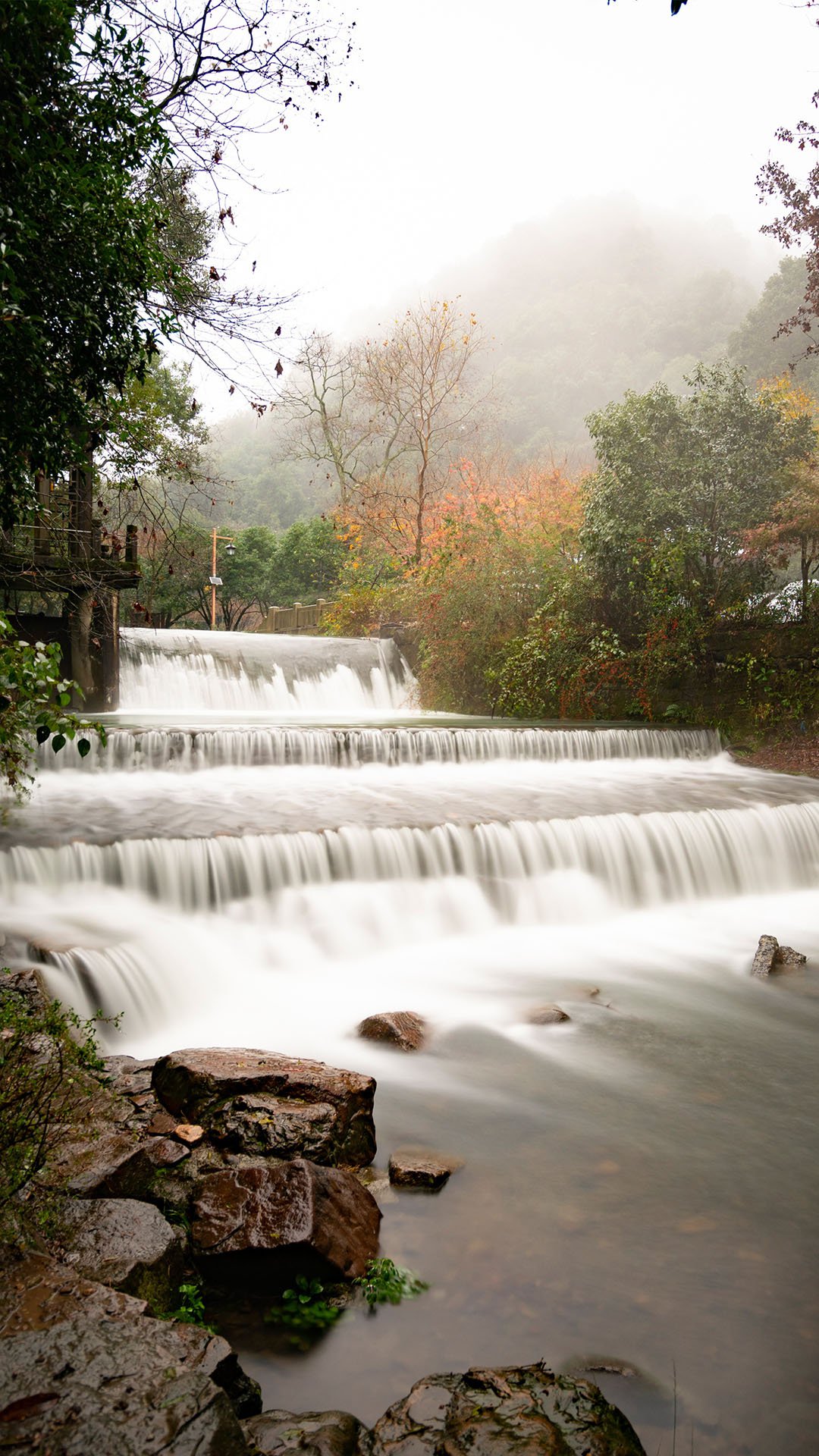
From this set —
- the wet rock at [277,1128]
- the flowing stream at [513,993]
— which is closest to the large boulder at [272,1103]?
the wet rock at [277,1128]

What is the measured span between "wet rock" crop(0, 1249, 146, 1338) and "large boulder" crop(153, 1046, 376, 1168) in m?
0.98

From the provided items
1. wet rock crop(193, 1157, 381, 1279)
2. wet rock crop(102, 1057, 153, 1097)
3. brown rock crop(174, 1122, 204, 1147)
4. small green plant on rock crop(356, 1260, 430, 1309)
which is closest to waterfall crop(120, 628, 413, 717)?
wet rock crop(102, 1057, 153, 1097)

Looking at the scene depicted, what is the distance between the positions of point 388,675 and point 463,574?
11.7 feet

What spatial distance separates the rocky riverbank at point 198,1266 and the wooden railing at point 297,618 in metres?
25.3

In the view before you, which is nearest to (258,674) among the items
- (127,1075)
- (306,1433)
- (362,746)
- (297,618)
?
(362,746)

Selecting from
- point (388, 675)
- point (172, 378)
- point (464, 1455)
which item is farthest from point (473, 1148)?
point (172, 378)

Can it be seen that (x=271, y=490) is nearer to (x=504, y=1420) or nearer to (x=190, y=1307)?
(x=190, y=1307)

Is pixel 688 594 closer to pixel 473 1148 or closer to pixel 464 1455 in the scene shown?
pixel 473 1148

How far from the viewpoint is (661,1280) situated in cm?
303

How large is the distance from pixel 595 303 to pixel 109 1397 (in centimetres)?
8580

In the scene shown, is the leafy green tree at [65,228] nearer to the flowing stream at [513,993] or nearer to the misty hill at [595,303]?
the flowing stream at [513,993]

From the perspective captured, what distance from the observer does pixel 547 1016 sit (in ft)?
18.1

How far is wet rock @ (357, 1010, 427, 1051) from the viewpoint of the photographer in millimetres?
5070

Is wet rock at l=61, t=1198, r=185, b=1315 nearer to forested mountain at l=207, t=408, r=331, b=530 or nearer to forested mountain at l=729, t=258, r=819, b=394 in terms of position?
forested mountain at l=729, t=258, r=819, b=394
